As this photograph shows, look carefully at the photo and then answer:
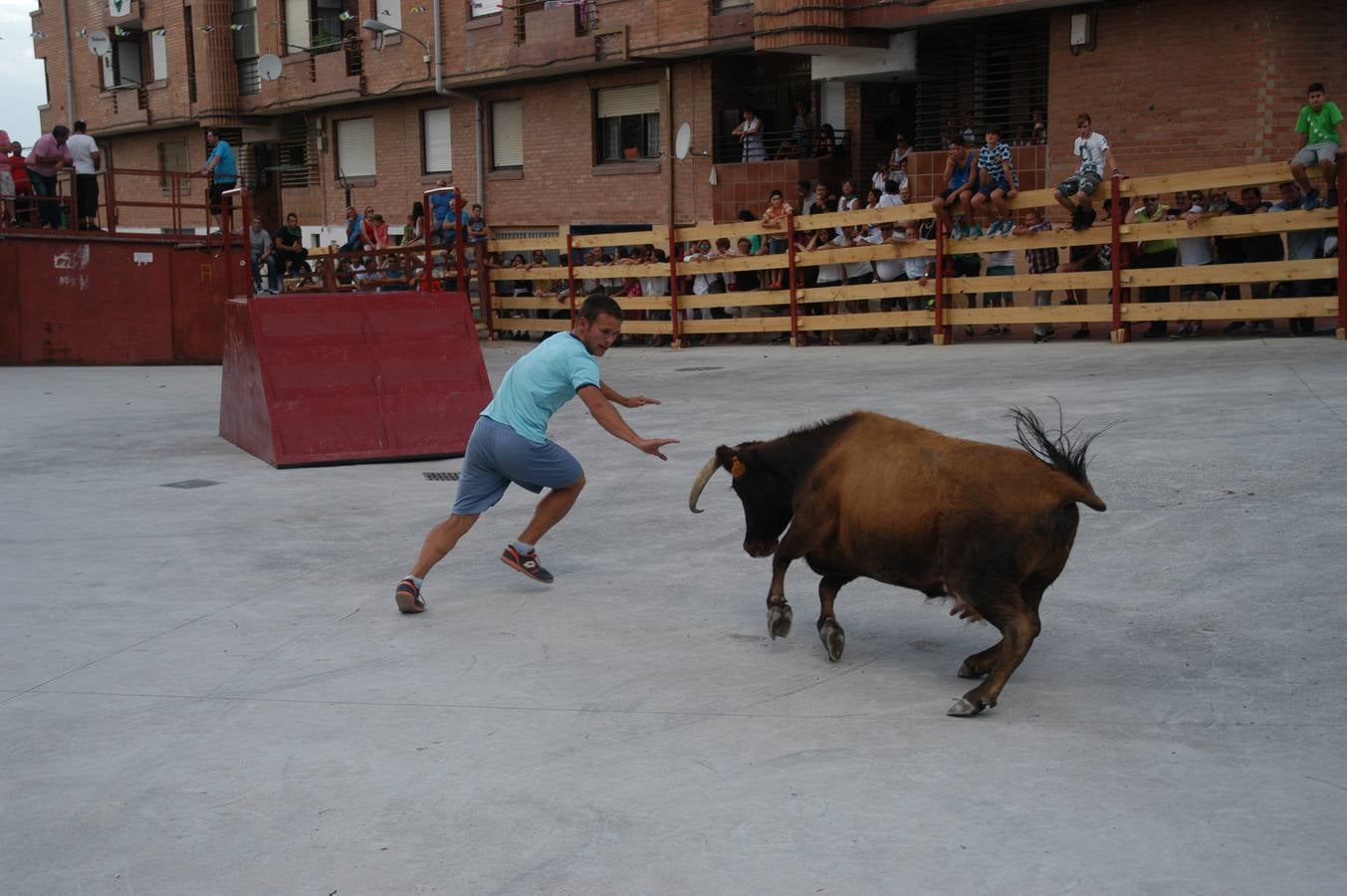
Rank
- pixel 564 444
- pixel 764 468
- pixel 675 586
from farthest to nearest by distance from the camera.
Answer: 1. pixel 564 444
2. pixel 675 586
3. pixel 764 468

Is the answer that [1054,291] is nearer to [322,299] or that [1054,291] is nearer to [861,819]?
[322,299]

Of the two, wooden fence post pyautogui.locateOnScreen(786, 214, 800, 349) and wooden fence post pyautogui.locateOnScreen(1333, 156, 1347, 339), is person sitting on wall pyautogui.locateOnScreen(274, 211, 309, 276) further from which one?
wooden fence post pyautogui.locateOnScreen(1333, 156, 1347, 339)

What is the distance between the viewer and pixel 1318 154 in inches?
592

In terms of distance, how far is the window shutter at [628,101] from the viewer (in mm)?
28469

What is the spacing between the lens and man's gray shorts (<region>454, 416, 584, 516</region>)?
7.19 metres

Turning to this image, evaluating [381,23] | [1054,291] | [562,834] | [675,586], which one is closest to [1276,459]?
[675,586]

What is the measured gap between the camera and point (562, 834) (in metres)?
4.35

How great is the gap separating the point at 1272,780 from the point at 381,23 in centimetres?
2901

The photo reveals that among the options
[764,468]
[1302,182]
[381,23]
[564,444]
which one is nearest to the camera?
[764,468]

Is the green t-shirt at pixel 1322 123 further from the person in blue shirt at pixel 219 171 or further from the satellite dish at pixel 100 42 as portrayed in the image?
the satellite dish at pixel 100 42

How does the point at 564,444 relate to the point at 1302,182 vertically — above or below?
below

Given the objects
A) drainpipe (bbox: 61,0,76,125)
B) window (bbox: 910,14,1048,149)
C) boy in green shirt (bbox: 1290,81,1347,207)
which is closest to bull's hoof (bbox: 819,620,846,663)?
boy in green shirt (bbox: 1290,81,1347,207)

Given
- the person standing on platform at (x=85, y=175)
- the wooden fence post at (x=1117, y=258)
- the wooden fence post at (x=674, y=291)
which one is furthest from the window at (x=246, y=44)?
the wooden fence post at (x=1117, y=258)

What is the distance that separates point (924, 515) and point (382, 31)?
29782 millimetres
